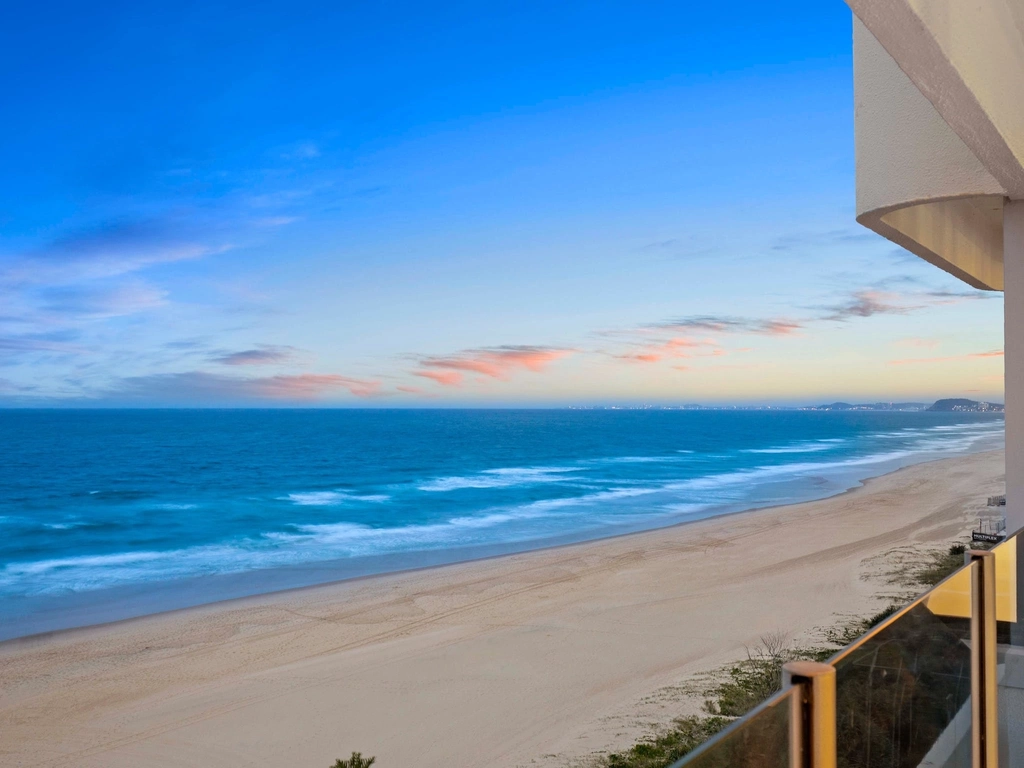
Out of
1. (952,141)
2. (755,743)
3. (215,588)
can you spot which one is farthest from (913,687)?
(215,588)

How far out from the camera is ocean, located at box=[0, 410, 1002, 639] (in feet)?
61.8

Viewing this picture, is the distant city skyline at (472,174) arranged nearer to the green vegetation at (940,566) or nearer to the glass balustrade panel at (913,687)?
the green vegetation at (940,566)

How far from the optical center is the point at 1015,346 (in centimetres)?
527

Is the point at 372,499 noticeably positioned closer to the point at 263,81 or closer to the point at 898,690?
the point at 263,81

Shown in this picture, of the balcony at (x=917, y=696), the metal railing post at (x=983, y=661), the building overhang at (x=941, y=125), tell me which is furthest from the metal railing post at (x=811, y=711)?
the building overhang at (x=941, y=125)

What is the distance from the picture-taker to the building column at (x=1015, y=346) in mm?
5246

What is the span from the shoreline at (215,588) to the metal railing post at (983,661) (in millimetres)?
14810

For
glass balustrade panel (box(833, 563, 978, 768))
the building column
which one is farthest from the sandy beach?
glass balustrade panel (box(833, 563, 978, 768))

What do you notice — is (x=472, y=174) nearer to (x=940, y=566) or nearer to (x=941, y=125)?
(x=940, y=566)

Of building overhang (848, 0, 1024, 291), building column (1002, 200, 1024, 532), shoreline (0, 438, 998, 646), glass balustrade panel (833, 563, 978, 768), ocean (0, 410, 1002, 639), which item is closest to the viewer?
glass balustrade panel (833, 563, 978, 768)

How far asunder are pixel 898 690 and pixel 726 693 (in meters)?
7.35

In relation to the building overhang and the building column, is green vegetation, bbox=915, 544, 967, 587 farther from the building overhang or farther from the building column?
the building column

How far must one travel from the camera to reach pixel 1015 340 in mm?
5285

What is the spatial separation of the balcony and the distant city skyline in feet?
46.5
